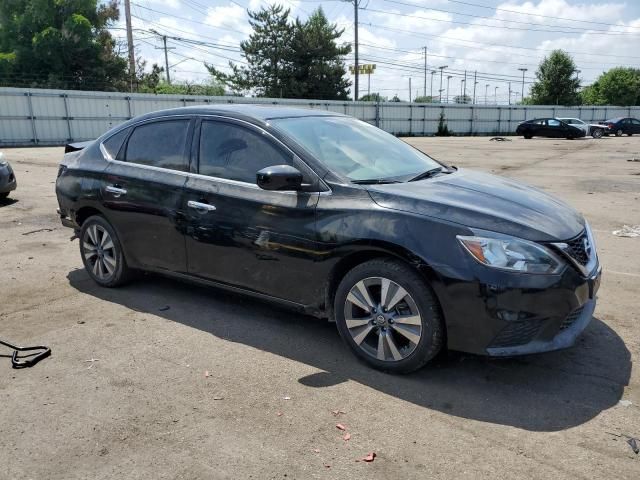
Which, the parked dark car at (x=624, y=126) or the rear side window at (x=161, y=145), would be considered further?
the parked dark car at (x=624, y=126)

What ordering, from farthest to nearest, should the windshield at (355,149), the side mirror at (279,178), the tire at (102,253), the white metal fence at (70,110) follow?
1. the white metal fence at (70,110)
2. the tire at (102,253)
3. the windshield at (355,149)
4. the side mirror at (279,178)

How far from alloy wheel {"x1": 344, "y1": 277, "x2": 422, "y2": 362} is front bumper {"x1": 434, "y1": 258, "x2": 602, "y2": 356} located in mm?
228

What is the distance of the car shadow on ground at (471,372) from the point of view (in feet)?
10.5

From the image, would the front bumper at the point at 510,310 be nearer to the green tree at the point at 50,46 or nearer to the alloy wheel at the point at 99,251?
the alloy wheel at the point at 99,251

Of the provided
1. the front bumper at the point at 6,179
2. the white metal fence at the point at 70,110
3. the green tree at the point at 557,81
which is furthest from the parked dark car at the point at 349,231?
the green tree at the point at 557,81

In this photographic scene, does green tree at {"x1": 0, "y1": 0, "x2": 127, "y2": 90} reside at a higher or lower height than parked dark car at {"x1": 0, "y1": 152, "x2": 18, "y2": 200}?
higher

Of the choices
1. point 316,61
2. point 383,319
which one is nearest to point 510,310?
point 383,319

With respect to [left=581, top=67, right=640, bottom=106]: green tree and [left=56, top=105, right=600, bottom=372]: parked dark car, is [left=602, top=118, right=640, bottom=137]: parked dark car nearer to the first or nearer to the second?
[left=581, top=67, right=640, bottom=106]: green tree

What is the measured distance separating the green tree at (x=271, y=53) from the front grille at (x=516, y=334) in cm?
5295

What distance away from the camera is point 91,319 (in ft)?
15.3

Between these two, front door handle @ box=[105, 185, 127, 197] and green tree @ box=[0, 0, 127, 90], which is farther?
green tree @ box=[0, 0, 127, 90]

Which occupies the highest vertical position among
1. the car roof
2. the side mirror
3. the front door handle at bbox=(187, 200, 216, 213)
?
the car roof

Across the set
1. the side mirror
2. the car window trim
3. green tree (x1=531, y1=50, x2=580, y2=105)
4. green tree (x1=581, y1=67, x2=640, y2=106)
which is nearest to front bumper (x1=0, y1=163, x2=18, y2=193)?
the car window trim

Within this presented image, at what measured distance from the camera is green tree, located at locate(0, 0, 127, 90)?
4066 centimetres
